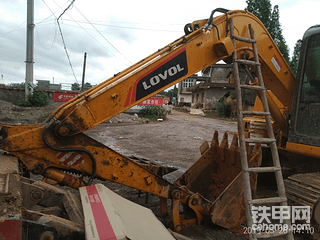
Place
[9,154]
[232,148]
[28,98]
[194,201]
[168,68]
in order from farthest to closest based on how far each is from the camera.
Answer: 1. [28,98]
2. [232,148]
3. [194,201]
4. [168,68]
5. [9,154]

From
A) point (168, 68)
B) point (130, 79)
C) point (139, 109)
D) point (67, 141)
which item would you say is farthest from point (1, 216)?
point (139, 109)

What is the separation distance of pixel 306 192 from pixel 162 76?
235 cm

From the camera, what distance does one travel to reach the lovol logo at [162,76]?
236 cm

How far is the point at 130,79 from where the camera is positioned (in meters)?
2.26

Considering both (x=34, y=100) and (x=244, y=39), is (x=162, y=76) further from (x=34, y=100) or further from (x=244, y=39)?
(x=34, y=100)

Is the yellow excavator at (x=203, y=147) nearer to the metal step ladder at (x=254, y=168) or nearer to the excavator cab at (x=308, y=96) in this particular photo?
the excavator cab at (x=308, y=96)

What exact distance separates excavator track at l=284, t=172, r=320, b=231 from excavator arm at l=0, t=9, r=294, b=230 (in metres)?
0.58

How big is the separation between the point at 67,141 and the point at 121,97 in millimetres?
666

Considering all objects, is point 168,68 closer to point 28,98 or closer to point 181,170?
point 181,170

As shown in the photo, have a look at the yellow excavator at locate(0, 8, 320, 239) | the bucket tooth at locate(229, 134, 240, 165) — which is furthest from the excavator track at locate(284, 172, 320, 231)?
the bucket tooth at locate(229, 134, 240, 165)

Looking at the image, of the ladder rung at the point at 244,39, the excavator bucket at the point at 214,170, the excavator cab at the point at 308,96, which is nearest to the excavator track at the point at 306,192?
the excavator cab at the point at 308,96

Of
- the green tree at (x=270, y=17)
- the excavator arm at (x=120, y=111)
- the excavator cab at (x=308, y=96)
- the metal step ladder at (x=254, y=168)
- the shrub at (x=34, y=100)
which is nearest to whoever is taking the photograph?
the excavator arm at (x=120, y=111)

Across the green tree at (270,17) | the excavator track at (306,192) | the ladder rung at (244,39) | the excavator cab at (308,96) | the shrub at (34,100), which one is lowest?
the excavator track at (306,192)

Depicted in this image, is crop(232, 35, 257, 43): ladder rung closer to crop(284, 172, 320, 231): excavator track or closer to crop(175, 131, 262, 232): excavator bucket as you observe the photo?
crop(175, 131, 262, 232): excavator bucket
